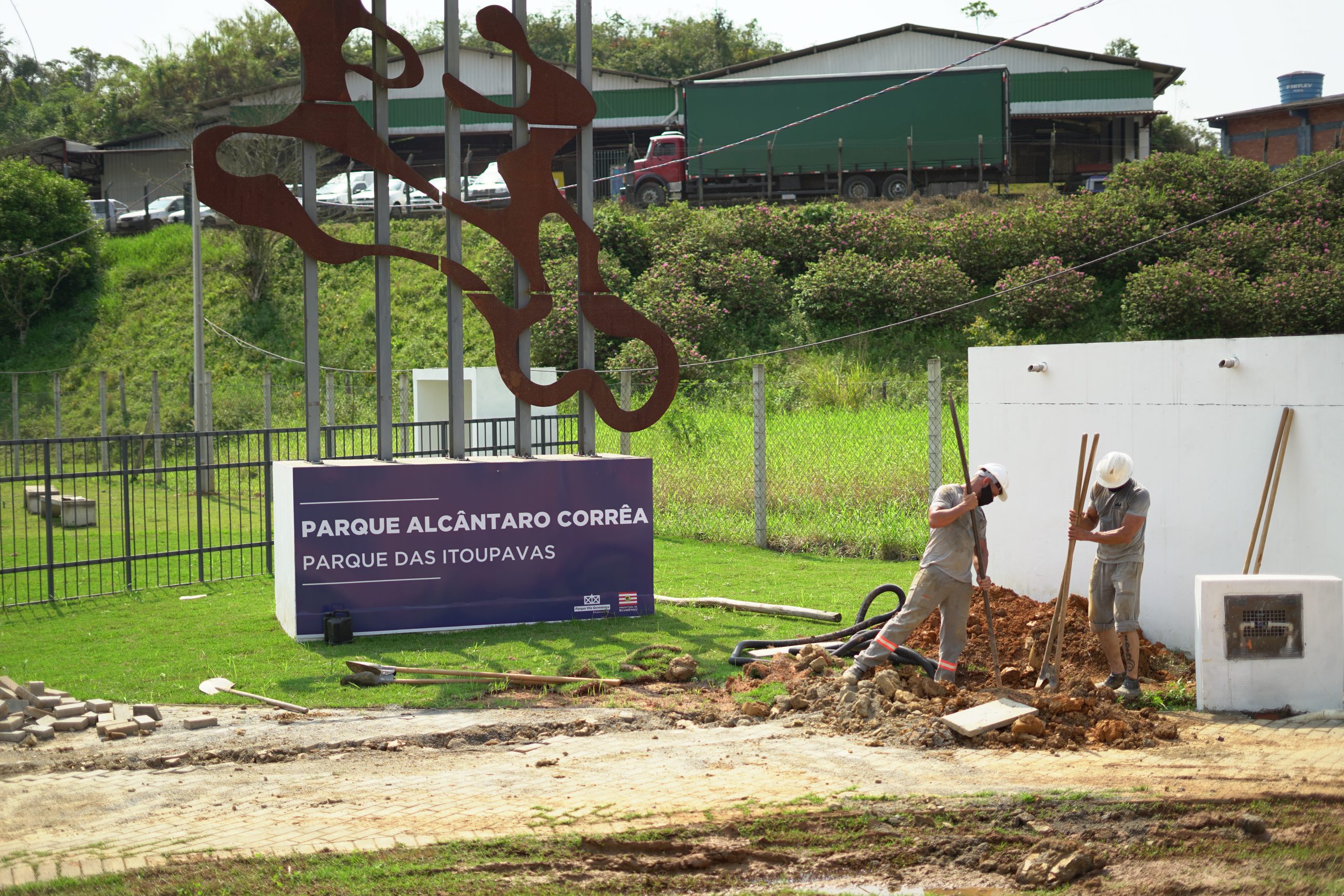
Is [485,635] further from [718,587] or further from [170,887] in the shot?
[170,887]

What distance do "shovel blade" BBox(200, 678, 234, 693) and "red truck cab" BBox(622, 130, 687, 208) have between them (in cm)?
2602

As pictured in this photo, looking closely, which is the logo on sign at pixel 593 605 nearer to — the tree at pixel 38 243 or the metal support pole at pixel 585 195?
the metal support pole at pixel 585 195

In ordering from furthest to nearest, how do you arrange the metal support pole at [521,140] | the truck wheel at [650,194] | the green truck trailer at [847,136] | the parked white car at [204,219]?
1. the parked white car at [204,219]
2. the truck wheel at [650,194]
3. the green truck trailer at [847,136]
4. the metal support pole at [521,140]

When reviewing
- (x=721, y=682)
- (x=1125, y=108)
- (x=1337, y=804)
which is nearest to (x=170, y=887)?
(x=721, y=682)

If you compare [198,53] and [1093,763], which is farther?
[198,53]

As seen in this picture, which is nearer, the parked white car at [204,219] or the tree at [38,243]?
the tree at [38,243]

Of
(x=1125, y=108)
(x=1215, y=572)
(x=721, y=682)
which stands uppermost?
(x=1125, y=108)

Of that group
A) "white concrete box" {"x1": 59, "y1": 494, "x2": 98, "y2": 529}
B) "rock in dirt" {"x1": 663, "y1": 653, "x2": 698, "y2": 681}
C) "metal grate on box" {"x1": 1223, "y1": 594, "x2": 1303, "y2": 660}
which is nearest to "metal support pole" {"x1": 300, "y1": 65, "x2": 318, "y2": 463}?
"rock in dirt" {"x1": 663, "y1": 653, "x2": 698, "y2": 681}

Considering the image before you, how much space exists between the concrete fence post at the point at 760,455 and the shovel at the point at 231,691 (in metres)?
8.04

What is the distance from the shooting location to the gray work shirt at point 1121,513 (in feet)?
26.1

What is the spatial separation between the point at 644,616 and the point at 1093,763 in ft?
18.2

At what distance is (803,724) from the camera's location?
25.3 feet

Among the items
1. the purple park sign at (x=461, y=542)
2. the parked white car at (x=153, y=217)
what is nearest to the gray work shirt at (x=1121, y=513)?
the purple park sign at (x=461, y=542)

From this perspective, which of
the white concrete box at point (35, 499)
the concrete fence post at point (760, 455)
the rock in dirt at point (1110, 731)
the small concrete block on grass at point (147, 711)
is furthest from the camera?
the white concrete box at point (35, 499)
